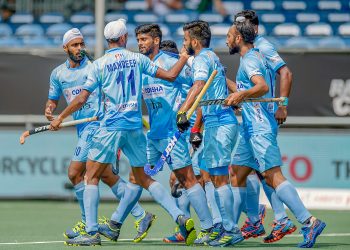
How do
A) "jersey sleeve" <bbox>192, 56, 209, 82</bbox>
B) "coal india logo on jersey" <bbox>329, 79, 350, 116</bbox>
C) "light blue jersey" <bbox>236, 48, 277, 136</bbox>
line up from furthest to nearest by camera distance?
1. "coal india logo on jersey" <bbox>329, 79, 350, 116</bbox>
2. "jersey sleeve" <bbox>192, 56, 209, 82</bbox>
3. "light blue jersey" <bbox>236, 48, 277, 136</bbox>

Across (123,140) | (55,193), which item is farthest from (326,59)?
(123,140)

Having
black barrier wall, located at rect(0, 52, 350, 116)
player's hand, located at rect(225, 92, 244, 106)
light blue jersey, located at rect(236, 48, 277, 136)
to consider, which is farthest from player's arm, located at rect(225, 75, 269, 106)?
black barrier wall, located at rect(0, 52, 350, 116)

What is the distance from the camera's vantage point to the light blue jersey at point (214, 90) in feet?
34.8

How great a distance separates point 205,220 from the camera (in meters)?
10.8

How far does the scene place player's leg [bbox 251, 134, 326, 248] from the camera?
10125mm

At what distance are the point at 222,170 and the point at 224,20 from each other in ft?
28.1

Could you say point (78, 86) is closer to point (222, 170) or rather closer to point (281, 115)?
point (222, 170)

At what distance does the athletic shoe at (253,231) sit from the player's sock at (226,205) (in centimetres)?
74

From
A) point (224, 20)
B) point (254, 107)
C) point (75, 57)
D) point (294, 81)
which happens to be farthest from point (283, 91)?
point (224, 20)

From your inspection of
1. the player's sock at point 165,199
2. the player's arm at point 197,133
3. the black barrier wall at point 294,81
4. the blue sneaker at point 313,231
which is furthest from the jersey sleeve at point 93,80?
the black barrier wall at point 294,81

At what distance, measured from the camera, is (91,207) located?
1064 centimetres

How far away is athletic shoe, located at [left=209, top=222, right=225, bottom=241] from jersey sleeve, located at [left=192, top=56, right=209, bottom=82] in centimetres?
153

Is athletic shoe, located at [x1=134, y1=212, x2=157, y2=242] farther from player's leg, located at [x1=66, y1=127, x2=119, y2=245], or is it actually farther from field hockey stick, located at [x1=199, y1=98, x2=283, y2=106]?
field hockey stick, located at [x1=199, y1=98, x2=283, y2=106]

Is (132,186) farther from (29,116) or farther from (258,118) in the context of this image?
(29,116)
